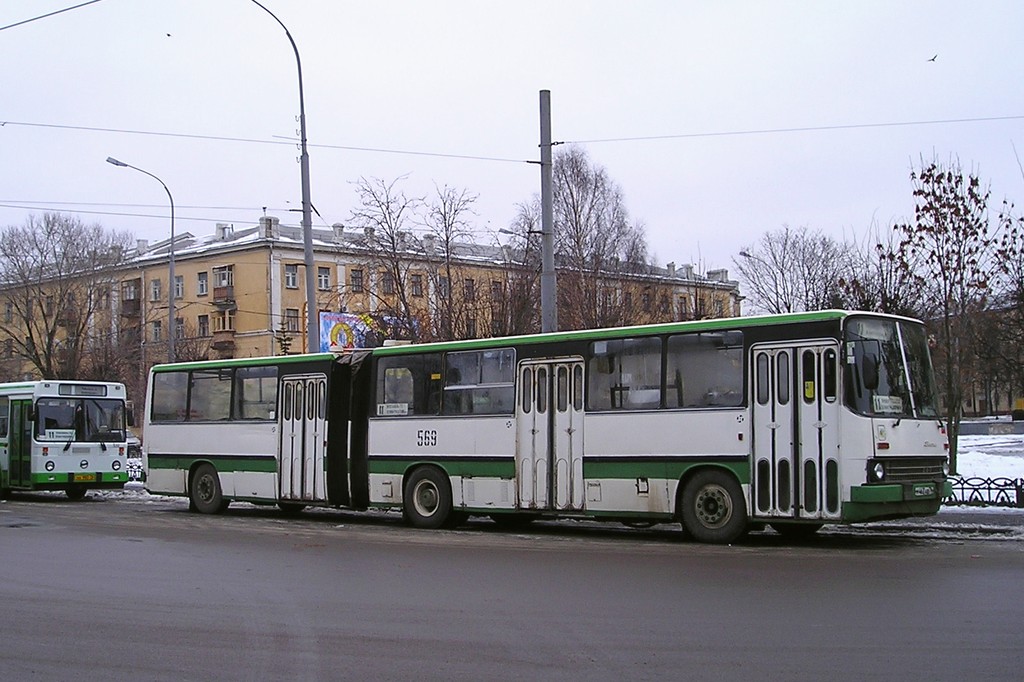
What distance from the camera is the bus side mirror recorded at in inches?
575

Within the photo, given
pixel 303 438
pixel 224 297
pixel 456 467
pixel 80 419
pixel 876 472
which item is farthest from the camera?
pixel 224 297

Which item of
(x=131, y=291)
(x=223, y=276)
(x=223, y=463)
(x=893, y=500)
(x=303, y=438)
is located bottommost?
(x=893, y=500)

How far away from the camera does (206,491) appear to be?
76.3 ft

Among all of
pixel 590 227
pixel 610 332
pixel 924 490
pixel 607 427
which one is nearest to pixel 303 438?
pixel 607 427

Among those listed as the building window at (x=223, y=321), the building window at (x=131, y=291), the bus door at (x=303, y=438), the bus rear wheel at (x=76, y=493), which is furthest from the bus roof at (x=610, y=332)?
the building window at (x=131, y=291)

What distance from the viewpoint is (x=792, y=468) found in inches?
583

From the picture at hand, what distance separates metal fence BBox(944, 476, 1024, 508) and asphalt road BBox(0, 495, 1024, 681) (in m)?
2.31

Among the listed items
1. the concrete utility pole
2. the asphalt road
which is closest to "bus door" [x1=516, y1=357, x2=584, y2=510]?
the asphalt road

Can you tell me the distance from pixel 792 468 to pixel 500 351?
533 centimetres

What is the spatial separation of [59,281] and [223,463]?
38.4 meters

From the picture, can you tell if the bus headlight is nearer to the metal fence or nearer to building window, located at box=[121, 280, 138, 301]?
the metal fence

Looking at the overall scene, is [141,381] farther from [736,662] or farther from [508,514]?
[736,662]

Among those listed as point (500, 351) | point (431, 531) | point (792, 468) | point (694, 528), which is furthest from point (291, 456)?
point (792, 468)

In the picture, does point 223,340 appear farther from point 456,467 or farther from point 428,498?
point 456,467
